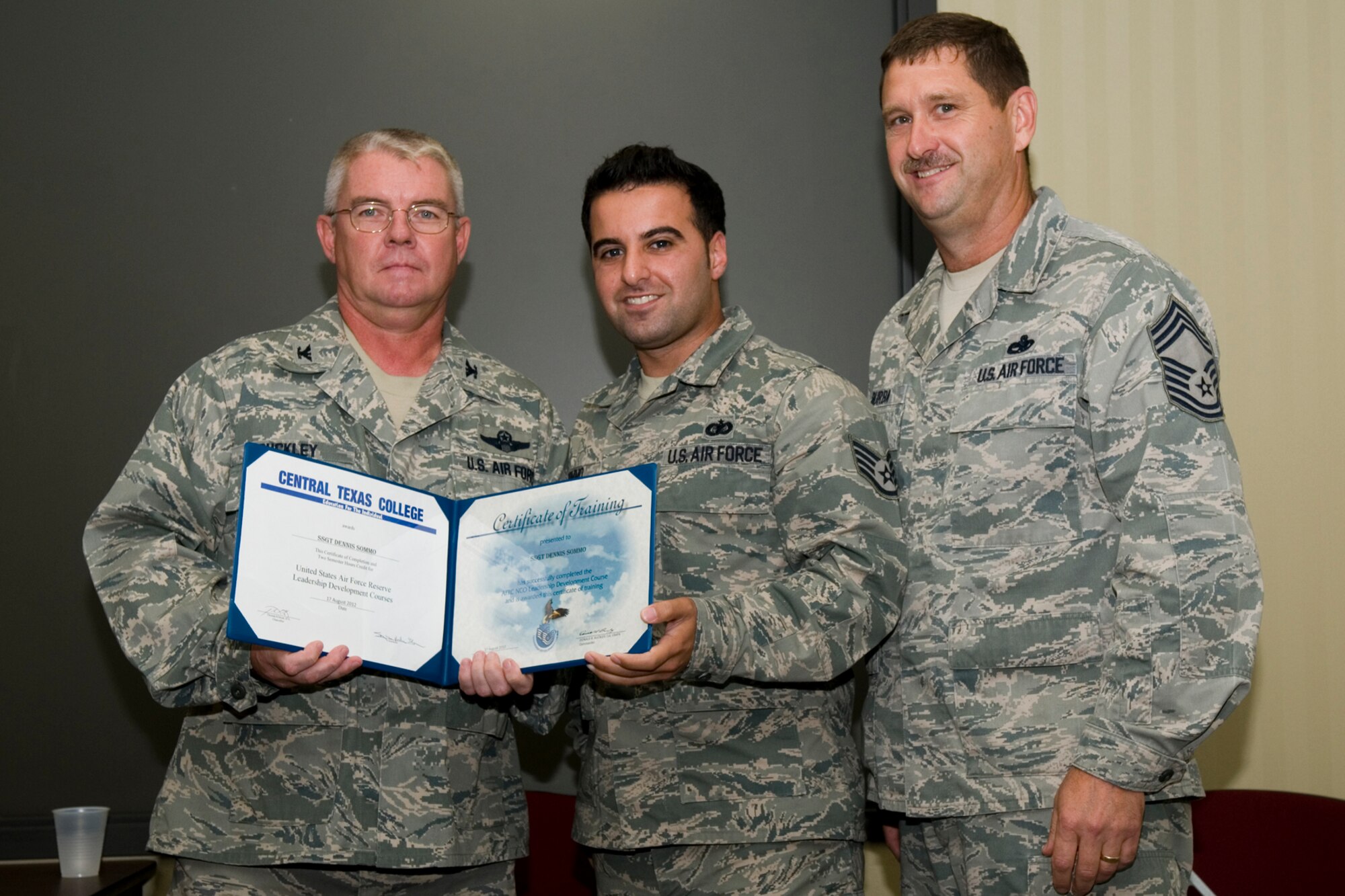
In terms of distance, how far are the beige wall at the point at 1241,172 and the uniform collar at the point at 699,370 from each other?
4.17 ft

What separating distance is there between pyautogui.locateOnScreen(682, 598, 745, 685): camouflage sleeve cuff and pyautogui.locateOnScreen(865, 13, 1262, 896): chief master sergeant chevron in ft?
1.13

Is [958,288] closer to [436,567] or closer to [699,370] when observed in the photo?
[699,370]

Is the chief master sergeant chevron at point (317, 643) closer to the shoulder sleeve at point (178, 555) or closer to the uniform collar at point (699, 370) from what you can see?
the shoulder sleeve at point (178, 555)

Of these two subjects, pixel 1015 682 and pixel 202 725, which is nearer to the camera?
pixel 1015 682

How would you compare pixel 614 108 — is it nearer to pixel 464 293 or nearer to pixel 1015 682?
pixel 464 293

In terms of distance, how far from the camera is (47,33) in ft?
10.4

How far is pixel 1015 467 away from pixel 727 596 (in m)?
0.56

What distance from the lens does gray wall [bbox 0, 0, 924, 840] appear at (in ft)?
10.3

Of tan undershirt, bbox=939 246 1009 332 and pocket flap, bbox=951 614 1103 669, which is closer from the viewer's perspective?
pocket flap, bbox=951 614 1103 669

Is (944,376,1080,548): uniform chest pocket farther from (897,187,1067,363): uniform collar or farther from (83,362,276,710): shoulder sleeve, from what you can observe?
(83,362,276,710): shoulder sleeve

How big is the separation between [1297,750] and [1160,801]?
1.46 metres

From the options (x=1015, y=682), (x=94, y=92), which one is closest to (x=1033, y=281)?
(x=1015, y=682)

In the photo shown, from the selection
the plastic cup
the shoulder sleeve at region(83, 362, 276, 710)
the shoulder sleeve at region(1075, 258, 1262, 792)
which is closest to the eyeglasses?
the shoulder sleeve at region(83, 362, 276, 710)

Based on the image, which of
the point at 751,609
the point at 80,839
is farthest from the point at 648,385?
the point at 80,839
